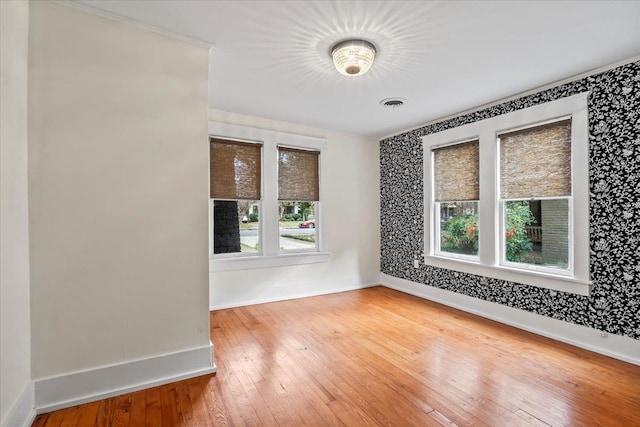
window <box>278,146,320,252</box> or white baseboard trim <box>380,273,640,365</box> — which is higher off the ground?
window <box>278,146,320,252</box>

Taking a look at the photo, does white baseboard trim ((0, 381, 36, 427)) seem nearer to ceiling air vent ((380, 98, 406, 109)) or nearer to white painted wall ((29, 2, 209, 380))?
white painted wall ((29, 2, 209, 380))

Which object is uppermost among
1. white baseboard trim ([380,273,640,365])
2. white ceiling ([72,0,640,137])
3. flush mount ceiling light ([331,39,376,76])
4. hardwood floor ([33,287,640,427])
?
white ceiling ([72,0,640,137])

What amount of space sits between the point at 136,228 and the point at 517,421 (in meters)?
2.82

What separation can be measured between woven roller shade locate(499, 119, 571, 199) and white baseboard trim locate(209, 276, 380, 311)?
2.69 m

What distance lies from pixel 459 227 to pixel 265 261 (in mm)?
2780

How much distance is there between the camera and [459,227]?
428cm

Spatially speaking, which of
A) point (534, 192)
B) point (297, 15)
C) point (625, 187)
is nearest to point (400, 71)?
point (297, 15)

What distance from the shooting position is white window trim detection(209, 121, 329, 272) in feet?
13.6

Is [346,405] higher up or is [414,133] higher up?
[414,133]

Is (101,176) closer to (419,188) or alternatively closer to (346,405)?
(346,405)

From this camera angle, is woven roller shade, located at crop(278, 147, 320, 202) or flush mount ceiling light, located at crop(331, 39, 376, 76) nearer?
flush mount ceiling light, located at crop(331, 39, 376, 76)

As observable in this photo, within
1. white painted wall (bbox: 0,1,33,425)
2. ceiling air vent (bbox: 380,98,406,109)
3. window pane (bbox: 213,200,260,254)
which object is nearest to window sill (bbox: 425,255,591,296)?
ceiling air vent (bbox: 380,98,406,109)

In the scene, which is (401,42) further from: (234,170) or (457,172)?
(234,170)

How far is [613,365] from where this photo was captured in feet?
8.52
